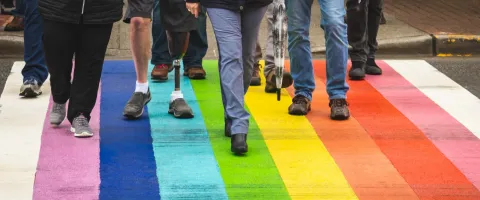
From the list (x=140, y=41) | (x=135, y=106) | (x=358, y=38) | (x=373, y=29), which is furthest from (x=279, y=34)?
(x=373, y=29)

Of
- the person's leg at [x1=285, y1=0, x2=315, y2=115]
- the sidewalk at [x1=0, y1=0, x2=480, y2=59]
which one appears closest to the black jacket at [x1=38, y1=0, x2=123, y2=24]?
the person's leg at [x1=285, y1=0, x2=315, y2=115]

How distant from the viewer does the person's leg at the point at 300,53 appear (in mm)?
8914

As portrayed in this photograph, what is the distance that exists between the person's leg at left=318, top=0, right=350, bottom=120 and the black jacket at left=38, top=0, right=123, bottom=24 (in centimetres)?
163

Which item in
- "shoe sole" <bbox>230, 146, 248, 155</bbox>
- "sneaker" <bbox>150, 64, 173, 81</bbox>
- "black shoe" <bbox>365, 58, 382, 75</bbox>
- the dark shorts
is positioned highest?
the dark shorts

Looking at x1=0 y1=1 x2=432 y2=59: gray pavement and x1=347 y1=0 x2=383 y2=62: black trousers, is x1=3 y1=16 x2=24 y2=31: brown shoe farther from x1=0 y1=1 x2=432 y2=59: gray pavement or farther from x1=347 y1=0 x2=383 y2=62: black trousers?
x1=347 y1=0 x2=383 y2=62: black trousers

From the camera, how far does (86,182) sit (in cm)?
711

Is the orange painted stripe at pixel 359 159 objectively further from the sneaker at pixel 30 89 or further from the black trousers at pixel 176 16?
the sneaker at pixel 30 89

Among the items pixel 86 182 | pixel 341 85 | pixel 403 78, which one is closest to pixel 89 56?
pixel 86 182

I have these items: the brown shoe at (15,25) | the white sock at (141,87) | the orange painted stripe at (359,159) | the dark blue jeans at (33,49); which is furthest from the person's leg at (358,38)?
the brown shoe at (15,25)

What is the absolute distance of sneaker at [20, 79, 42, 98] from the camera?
31.7 ft

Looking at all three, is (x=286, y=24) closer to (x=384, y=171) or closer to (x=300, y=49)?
(x=300, y=49)

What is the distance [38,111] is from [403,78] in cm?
350

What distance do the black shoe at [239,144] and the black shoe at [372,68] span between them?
337cm

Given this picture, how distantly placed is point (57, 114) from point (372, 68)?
3515mm
